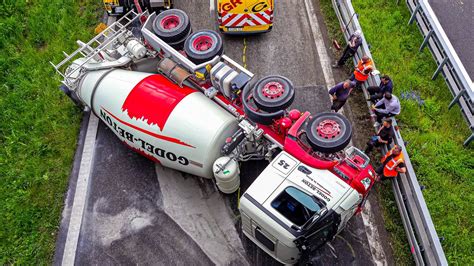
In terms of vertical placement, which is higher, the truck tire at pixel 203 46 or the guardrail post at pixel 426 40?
the guardrail post at pixel 426 40

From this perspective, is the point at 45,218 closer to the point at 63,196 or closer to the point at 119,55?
the point at 63,196

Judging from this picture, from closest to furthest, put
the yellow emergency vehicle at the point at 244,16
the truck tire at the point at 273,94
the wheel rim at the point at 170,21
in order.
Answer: the truck tire at the point at 273,94
the wheel rim at the point at 170,21
the yellow emergency vehicle at the point at 244,16

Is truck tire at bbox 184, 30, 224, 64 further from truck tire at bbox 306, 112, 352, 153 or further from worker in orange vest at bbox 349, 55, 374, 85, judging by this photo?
worker in orange vest at bbox 349, 55, 374, 85

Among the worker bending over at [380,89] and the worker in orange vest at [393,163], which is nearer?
the worker in orange vest at [393,163]

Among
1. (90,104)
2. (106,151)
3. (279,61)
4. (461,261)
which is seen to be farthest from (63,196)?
(461,261)

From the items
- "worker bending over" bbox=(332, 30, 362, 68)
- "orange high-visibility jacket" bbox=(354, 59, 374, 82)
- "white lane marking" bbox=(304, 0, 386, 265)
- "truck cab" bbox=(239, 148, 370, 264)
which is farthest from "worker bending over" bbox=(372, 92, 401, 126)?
"truck cab" bbox=(239, 148, 370, 264)

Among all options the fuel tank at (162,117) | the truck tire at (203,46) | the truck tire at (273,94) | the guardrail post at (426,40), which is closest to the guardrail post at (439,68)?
the guardrail post at (426,40)

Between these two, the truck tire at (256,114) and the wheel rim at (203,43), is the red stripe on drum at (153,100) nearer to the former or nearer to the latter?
the wheel rim at (203,43)

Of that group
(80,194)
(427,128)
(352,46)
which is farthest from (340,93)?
(80,194)
